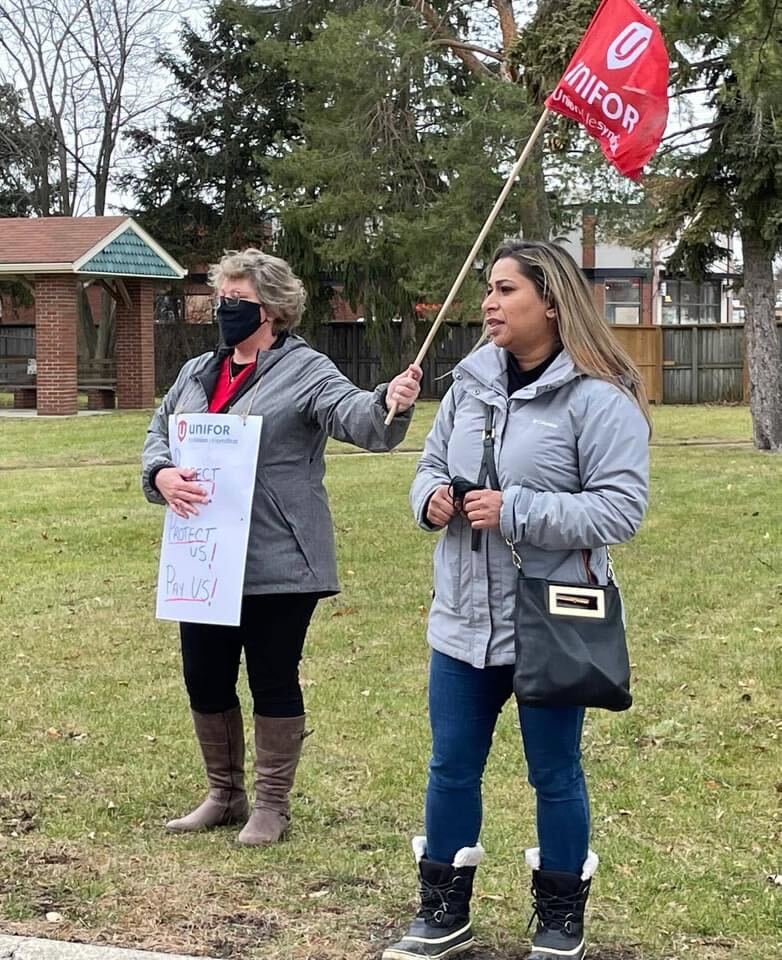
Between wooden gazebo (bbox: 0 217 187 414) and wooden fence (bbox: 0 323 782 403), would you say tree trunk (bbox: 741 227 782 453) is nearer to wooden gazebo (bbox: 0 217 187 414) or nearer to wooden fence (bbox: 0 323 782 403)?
wooden fence (bbox: 0 323 782 403)

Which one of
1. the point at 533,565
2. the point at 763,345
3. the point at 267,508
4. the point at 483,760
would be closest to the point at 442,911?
the point at 483,760

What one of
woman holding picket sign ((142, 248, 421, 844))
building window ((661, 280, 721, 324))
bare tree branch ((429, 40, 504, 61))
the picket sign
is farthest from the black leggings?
building window ((661, 280, 721, 324))

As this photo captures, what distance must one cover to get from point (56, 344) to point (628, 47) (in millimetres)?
20828

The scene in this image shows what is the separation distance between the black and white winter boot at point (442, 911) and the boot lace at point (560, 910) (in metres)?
0.22

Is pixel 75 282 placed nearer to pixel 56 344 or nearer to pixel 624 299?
pixel 56 344

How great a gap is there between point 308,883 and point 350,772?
1.13 m

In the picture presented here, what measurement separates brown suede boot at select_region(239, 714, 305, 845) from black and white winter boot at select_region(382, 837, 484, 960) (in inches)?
38.6

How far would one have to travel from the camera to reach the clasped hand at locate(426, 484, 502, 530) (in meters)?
3.33

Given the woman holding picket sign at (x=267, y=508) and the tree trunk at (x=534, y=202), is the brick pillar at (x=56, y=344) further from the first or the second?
the woman holding picket sign at (x=267, y=508)

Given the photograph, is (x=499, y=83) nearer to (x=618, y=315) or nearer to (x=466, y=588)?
(x=466, y=588)

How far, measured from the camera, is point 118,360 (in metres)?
26.6

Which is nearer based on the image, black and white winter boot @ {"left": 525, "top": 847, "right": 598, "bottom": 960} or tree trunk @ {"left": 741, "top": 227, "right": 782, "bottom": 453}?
black and white winter boot @ {"left": 525, "top": 847, "right": 598, "bottom": 960}

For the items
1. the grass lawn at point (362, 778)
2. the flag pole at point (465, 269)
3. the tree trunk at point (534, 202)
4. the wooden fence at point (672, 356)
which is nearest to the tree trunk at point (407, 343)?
the wooden fence at point (672, 356)

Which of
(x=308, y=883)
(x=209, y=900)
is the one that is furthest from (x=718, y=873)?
(x=209, y=900)
